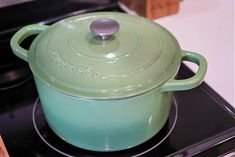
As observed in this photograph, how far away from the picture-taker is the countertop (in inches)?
32.5

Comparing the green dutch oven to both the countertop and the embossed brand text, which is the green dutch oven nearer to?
the embossed brand text

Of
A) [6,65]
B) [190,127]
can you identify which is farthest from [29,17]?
[190,127]

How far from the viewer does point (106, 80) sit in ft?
1.88

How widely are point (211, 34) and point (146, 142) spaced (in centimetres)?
45

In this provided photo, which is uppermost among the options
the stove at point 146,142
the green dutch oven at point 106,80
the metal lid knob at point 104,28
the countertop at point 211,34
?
the metal lid knob at point 104,28

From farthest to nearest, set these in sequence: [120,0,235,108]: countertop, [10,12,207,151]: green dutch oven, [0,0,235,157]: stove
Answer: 1. [120,0,235,108]: countertop
2. [0,0,235,157]: stove
3. [10,12,207,151]: green dutch oven

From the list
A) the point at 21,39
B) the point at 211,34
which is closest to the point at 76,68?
the point at 21,39

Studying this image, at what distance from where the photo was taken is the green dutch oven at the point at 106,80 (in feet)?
1.86

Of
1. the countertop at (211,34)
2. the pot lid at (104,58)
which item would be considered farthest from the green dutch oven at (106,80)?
the countertop at (211,34)

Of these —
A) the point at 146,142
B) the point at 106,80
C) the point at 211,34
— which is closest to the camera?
the point at 106,80

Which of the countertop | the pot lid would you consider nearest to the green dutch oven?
the pot lid

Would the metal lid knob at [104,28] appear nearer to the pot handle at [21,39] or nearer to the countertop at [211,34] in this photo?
the pot handle at [21,39]

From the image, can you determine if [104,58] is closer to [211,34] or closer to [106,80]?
[106,80]

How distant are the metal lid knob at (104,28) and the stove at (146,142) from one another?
23 cm
